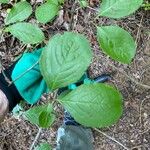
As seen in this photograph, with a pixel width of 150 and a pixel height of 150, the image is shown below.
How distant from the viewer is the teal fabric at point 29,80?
174 centimetres

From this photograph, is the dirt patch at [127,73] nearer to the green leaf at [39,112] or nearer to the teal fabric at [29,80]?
the teal fabric at [29,80]

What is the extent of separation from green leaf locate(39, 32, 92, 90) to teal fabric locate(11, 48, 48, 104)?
1.12m

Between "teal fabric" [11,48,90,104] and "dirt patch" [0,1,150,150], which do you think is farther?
"dirt patch" [0,1,150,150]

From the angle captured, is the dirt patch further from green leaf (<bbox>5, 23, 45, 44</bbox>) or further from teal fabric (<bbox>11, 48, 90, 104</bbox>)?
green leaf (<bbox>5, 23, 45, 44</bbox>)

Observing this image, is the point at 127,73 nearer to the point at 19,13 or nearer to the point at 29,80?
the point at 29,80

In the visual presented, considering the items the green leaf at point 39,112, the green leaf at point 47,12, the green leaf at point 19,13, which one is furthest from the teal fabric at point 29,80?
the green leaf at point 39,112

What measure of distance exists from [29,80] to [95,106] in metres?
1.17

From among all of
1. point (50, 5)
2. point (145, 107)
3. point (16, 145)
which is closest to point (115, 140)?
point (145, 107)

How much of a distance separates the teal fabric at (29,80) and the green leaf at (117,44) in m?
1.03

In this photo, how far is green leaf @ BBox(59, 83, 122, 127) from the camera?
61 cm

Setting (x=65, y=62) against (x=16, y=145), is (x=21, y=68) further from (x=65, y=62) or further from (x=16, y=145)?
(x=65, y=62)

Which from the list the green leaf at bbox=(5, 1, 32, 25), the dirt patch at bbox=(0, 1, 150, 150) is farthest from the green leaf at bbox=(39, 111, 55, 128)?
the dirt patch at bbox=(0, 1, 150, 150)

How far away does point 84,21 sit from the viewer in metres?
2.16

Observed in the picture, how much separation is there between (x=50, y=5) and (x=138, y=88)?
119 centimetres
